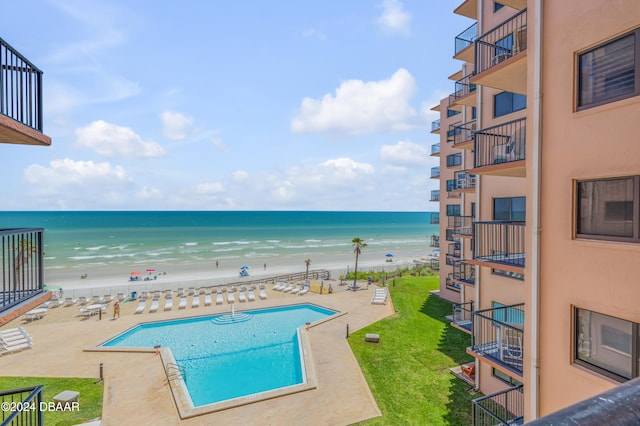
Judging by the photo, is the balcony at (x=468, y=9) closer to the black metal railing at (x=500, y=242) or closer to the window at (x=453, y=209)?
the black metal railing at (x=500, y=242)

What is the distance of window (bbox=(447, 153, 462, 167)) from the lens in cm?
2689

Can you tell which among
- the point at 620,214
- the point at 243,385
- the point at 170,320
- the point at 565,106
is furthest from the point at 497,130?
the point at 170,320

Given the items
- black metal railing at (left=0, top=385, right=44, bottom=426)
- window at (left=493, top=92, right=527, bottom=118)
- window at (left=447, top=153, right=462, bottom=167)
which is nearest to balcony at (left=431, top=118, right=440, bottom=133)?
window at (left=447, top=153, right=462, bottom=167)

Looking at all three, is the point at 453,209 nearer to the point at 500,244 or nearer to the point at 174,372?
the point at 500,244

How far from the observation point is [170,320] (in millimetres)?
24609

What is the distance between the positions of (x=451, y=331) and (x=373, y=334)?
545cm

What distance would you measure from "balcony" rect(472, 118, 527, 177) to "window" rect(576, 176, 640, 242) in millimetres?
2245

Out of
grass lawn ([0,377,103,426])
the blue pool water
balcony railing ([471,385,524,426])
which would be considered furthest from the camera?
the blue pool water

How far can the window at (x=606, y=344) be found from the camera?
6.09 metres

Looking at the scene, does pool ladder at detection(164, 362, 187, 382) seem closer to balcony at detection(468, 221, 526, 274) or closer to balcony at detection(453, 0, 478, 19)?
balcony at detection(468, 221, 526, 274)

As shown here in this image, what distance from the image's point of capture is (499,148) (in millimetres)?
11539

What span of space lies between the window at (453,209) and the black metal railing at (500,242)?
13722 mm

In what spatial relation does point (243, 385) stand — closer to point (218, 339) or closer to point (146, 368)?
point (146, 368)

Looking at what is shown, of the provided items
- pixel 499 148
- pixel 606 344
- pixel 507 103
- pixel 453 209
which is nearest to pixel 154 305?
pixel 453 209
